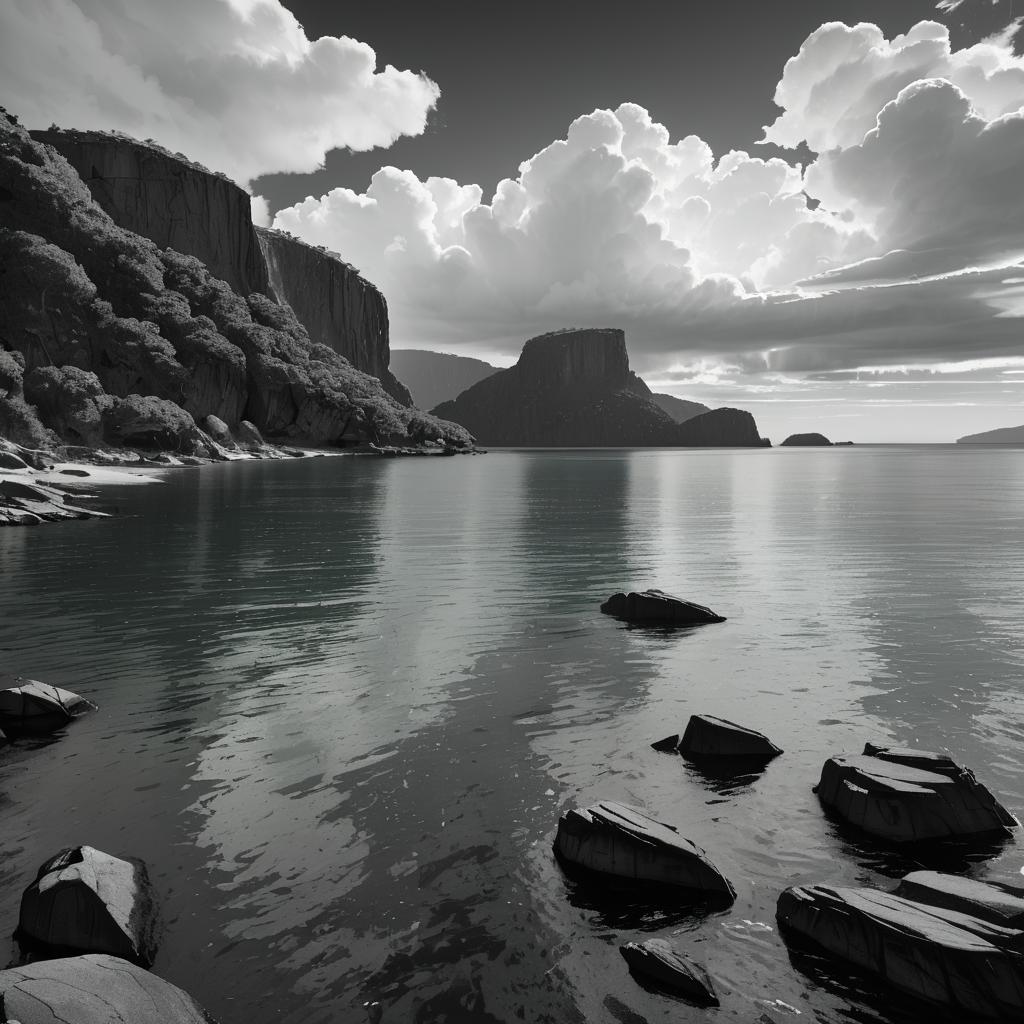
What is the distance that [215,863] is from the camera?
25.8 feet

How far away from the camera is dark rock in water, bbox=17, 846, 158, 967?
618 cm

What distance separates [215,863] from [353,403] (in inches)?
5866

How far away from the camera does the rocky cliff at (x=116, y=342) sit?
8588 cm

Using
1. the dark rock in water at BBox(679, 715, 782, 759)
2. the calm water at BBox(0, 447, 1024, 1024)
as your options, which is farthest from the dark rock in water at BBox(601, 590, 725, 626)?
the dark rock in water at BBox(679, 715, 782, 759)

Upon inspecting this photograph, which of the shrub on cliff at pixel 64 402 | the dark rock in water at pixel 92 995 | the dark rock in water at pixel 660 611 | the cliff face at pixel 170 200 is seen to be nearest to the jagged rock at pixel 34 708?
the dark rock in water at pixel 92 995

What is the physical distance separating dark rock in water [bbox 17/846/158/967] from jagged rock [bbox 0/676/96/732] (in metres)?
5.59

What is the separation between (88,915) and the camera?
6.32m

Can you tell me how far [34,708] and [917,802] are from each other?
43.0 feet

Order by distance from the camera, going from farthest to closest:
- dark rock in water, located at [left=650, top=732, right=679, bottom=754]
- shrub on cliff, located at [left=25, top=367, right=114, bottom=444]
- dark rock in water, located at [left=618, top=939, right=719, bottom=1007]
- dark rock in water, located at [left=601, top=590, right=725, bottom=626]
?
shrub on cliff, located at [left=25, top=367, right=114, bottom=444] → dark rock in water, located at [left=601, top=590, right=725, bottom=626] → dark rock in water, located at [left=650, top=732, right=679, bottom=754] → dark rock in water, located at [left=618, top=939, right=719, bottom=1007]

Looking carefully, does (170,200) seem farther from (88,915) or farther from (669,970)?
(669,970)

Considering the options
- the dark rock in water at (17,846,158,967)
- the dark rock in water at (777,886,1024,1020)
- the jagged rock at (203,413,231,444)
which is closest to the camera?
the dark rock in water at (777,886,1024,1020)

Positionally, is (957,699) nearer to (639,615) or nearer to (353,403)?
(639,615)

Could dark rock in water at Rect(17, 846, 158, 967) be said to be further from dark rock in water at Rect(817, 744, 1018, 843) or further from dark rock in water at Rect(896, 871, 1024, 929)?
dark rock in water at Rect(817, 744, 1018, 843)

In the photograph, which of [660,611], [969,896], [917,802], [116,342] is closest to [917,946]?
→ [969,896]
